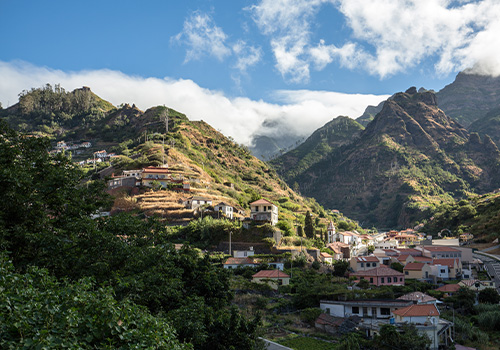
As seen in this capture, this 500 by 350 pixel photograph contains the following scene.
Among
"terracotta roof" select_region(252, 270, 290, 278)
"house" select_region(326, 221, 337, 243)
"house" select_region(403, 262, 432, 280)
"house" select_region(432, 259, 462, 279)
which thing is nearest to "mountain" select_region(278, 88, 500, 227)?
"house" select_region(326, 221, 337, 243)

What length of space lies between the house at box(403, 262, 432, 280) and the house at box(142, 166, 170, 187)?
126ft

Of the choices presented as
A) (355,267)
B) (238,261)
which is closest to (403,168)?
(355,267)

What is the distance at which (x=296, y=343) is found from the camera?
26.3 m

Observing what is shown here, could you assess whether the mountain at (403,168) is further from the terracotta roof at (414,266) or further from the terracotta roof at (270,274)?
the terracotta roof at (270,274)

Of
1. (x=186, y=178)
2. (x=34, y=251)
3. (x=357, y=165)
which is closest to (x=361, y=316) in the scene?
(x=34, y=251)

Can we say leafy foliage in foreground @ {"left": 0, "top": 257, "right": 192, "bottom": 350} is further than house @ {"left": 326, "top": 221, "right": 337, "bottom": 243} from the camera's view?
No

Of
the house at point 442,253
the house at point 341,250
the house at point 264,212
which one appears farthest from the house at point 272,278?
the house at point 442,253

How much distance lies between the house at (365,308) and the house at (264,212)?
2097 cm

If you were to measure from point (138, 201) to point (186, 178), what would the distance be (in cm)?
1207

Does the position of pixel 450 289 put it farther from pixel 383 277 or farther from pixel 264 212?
pixel 264 212

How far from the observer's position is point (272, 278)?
3984 cm

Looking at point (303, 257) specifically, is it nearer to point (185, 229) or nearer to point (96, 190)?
point (185, 229)

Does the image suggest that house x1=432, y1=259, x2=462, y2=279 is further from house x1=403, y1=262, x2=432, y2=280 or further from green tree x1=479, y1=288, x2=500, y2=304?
green tree x1=479, y1=288, x2=500, y2=304

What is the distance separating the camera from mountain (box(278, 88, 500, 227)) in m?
133
